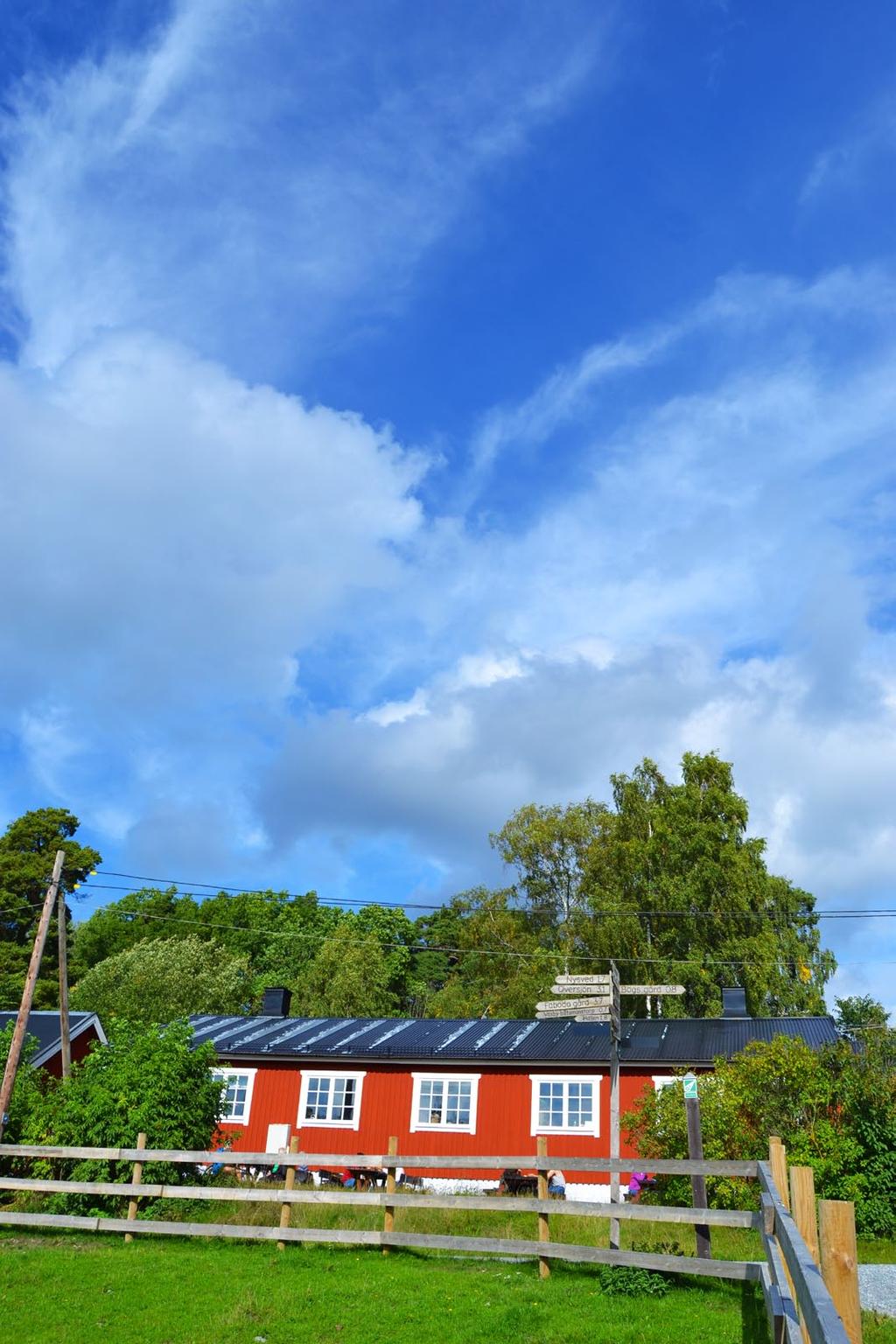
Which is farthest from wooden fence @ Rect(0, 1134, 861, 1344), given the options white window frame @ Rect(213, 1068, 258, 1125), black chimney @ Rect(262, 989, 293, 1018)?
black chimney @ Rect(262, 989, 293, 1018)

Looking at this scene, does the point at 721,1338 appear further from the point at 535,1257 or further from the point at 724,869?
the point at 724,869

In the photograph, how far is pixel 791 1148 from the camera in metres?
18.7

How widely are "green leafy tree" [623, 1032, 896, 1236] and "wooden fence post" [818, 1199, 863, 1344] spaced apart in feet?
52.2

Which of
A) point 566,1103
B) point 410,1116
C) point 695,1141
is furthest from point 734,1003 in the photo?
point 695,1141

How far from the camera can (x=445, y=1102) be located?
92.4ft

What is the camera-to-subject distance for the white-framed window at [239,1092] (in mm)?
29516

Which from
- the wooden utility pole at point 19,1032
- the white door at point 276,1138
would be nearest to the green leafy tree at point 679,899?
the white door at point 276,1138

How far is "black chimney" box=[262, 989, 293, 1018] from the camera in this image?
120 feet

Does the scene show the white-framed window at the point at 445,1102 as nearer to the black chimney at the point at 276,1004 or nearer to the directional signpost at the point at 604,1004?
the black chimney at the point at 276,1004

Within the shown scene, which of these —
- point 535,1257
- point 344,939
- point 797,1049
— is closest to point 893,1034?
point 797,1049

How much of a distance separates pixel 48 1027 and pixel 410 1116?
11578 mm

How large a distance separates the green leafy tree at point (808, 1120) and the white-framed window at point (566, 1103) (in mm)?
6123

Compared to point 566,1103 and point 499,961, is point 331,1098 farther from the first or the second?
point 499,961

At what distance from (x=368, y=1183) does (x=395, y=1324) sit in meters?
15.3
